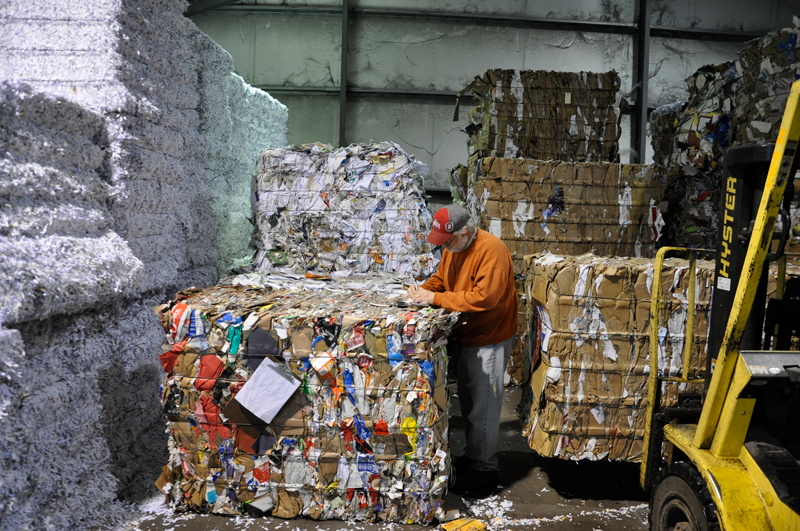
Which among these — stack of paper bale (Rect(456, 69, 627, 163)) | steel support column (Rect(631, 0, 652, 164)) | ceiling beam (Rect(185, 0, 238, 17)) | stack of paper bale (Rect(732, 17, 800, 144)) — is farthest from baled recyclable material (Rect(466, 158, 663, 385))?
ceiling beam (Rect(185, 0, 238, 17))

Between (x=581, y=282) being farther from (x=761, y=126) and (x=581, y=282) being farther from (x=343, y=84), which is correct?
(x=343, y=84)

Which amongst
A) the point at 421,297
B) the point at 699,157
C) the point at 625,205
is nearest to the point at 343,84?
the point at 625,205

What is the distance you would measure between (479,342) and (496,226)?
1.76m

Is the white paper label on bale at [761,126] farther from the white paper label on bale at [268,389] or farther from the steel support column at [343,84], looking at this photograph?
the steel support column at [343,84]

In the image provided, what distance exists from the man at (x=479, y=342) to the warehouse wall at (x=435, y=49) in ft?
17.4

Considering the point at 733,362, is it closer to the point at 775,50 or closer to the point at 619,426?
the point at 619,426

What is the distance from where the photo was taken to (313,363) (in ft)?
8.11

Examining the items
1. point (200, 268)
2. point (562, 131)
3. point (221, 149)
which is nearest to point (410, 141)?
point (562, 131)

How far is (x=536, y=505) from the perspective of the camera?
2.83 metres

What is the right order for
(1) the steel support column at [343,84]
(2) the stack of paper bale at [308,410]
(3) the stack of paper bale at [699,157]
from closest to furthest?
(2) the stack of paper bale at [308,410] → (3) the stack of paper bale at [699,157] → (1) the steel support column at [343,84]

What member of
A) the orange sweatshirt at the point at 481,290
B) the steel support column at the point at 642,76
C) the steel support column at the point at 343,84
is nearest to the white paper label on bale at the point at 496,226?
the orange sweatshirt at the point at 481,290

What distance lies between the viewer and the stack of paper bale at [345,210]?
361 centimetres

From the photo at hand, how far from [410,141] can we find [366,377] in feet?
20.6

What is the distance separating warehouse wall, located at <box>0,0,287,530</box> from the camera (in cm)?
196
